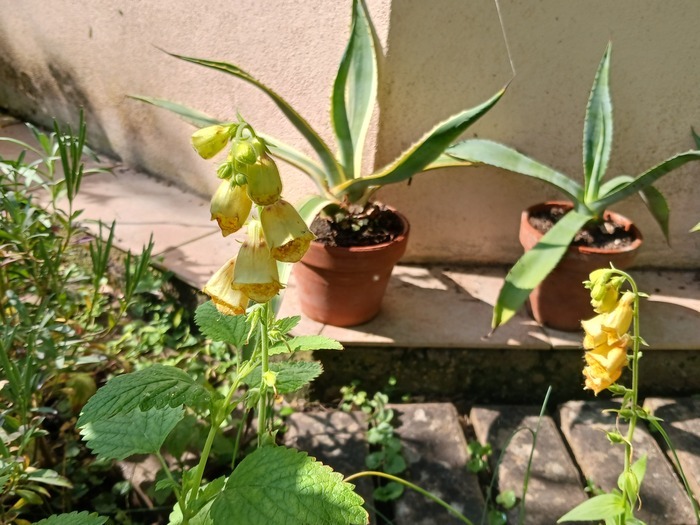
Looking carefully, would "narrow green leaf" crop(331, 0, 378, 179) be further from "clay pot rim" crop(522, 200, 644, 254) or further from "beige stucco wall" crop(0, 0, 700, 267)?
"clay pot rim" crop(522, 200, 644, 254)

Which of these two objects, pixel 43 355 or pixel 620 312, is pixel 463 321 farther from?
pixel 43 355

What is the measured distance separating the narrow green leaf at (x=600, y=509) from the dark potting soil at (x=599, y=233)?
0.88 metres

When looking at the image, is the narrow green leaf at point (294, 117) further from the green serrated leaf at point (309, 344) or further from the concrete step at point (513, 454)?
the green serrated leaf at point (309, 344)

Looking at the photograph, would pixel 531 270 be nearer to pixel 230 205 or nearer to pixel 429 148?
pixel 429 148

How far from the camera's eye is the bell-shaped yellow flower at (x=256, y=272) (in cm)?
71

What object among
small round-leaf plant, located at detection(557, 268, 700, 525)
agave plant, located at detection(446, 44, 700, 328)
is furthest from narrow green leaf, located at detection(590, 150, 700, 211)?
small round-leaf plant, located at detection(557, 268, 700, 525)

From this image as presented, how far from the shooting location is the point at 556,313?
178 centimetres

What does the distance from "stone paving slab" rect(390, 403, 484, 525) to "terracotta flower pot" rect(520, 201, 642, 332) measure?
0.42 m

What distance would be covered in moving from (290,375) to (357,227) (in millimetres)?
868

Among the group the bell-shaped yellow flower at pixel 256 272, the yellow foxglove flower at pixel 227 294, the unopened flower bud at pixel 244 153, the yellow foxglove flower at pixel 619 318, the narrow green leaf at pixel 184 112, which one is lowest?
the yellow foxglove flower at pixel 619 318

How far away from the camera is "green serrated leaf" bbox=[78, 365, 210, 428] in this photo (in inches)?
28.4

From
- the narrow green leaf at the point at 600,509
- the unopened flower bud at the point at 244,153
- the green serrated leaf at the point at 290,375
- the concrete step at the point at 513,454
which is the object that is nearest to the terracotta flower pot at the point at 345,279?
the concrete step at the point at 513,454

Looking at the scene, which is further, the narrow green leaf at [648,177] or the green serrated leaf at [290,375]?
the narrow green leaf at [648,177]

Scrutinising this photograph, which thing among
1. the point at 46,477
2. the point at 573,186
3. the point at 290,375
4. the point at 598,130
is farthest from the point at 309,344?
the point at 598,130
